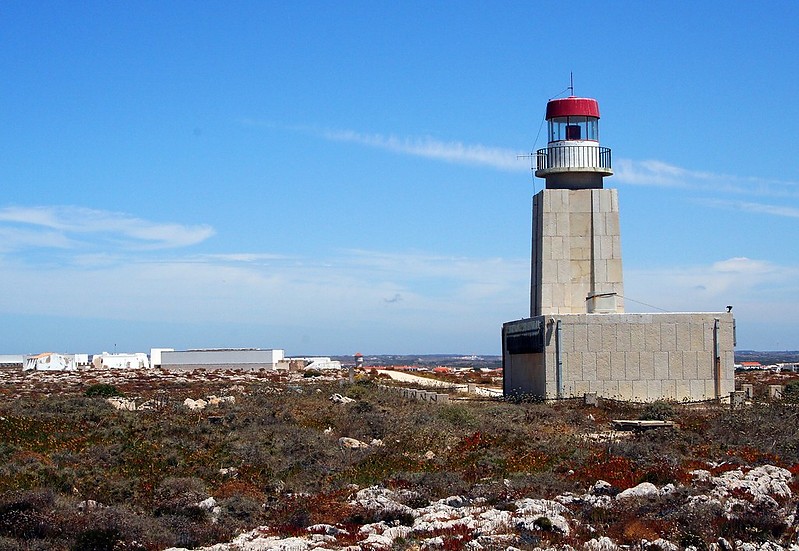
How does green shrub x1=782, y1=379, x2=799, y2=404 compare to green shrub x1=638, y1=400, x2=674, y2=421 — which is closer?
green shrub x1=638, y1=400, x2=674, y2=421

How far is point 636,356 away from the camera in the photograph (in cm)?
3241

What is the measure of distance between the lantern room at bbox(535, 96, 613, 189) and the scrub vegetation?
931cm

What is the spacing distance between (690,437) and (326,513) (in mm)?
10444

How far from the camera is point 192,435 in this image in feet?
75.5

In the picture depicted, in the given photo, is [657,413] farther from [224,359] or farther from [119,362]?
[119,362]

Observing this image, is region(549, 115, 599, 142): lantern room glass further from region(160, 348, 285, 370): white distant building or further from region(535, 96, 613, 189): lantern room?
region(160, 348, 285, 370): white distant building

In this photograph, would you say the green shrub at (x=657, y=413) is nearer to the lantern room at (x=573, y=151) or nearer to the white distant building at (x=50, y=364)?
the lantern room at (x=573, y=151)

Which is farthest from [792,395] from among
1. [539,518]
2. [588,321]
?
[539,518]

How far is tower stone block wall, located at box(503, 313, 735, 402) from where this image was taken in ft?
106

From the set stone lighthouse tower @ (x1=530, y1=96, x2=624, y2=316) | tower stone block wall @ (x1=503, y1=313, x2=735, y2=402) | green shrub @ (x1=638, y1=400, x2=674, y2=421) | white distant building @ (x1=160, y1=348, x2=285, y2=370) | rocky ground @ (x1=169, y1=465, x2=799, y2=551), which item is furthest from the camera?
white distant building @ (x1=160, y1=348, x2=285, y2=370)

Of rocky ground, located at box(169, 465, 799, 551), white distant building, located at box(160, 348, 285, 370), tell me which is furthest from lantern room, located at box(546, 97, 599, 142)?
white distant building, located at box(160, 348, 285, 370)

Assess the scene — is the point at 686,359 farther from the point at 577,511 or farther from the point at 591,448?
the point at 577,511

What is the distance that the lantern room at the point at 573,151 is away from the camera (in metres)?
35.5

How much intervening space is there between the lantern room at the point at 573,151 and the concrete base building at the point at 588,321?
0.04 metres
